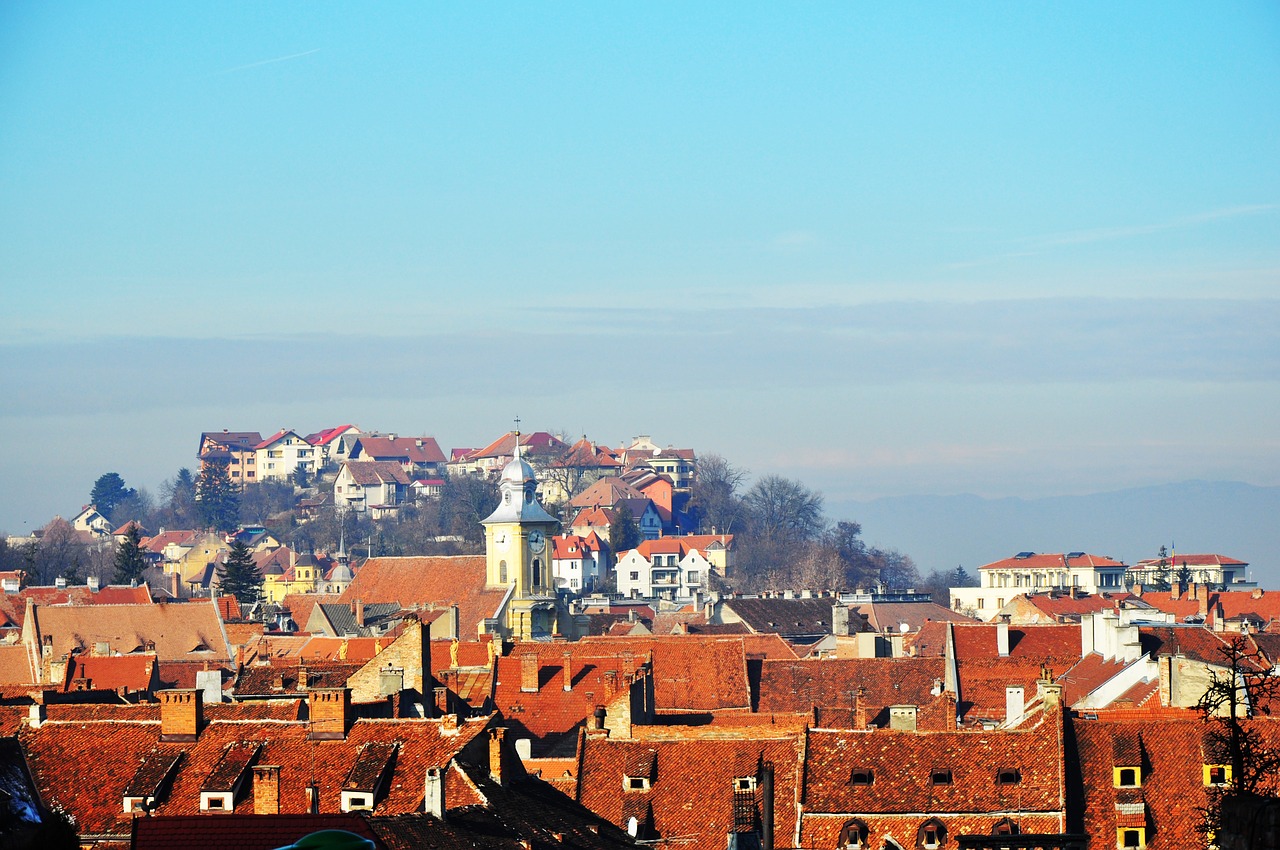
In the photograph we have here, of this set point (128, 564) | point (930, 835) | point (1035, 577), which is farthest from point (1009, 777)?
point (1035, 577)

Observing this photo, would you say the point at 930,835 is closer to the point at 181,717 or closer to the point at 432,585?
the point at 181,717

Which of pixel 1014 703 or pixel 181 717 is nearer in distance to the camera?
pixel 181 717

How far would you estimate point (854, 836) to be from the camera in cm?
3941

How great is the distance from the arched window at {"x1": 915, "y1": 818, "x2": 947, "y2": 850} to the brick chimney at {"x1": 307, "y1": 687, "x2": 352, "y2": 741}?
32.2ft

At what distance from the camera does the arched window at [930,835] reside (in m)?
39.0

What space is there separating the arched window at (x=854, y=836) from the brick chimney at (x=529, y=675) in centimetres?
2263

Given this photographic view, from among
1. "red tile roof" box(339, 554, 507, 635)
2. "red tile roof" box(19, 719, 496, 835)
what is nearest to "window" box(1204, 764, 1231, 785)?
"red tile roof" box(19, 719, 496, 835)

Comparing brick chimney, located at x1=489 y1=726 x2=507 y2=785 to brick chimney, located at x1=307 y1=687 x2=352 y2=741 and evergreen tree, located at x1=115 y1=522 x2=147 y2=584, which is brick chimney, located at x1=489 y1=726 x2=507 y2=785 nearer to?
brick chimney, located at x1=307 y1=687 x2=352 y2=741

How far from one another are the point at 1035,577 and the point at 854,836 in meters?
152

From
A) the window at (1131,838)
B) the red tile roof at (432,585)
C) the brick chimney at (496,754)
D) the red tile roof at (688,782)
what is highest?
the red tile roof at (432,585)

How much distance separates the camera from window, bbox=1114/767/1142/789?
40.7 meters

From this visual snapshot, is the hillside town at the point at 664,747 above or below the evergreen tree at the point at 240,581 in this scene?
below

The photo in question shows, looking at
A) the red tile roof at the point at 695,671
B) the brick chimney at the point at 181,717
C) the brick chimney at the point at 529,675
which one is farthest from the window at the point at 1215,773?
the brick chimney at the point at 529,675

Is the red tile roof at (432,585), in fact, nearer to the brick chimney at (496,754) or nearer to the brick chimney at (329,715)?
the brick chimney at (329,715)
